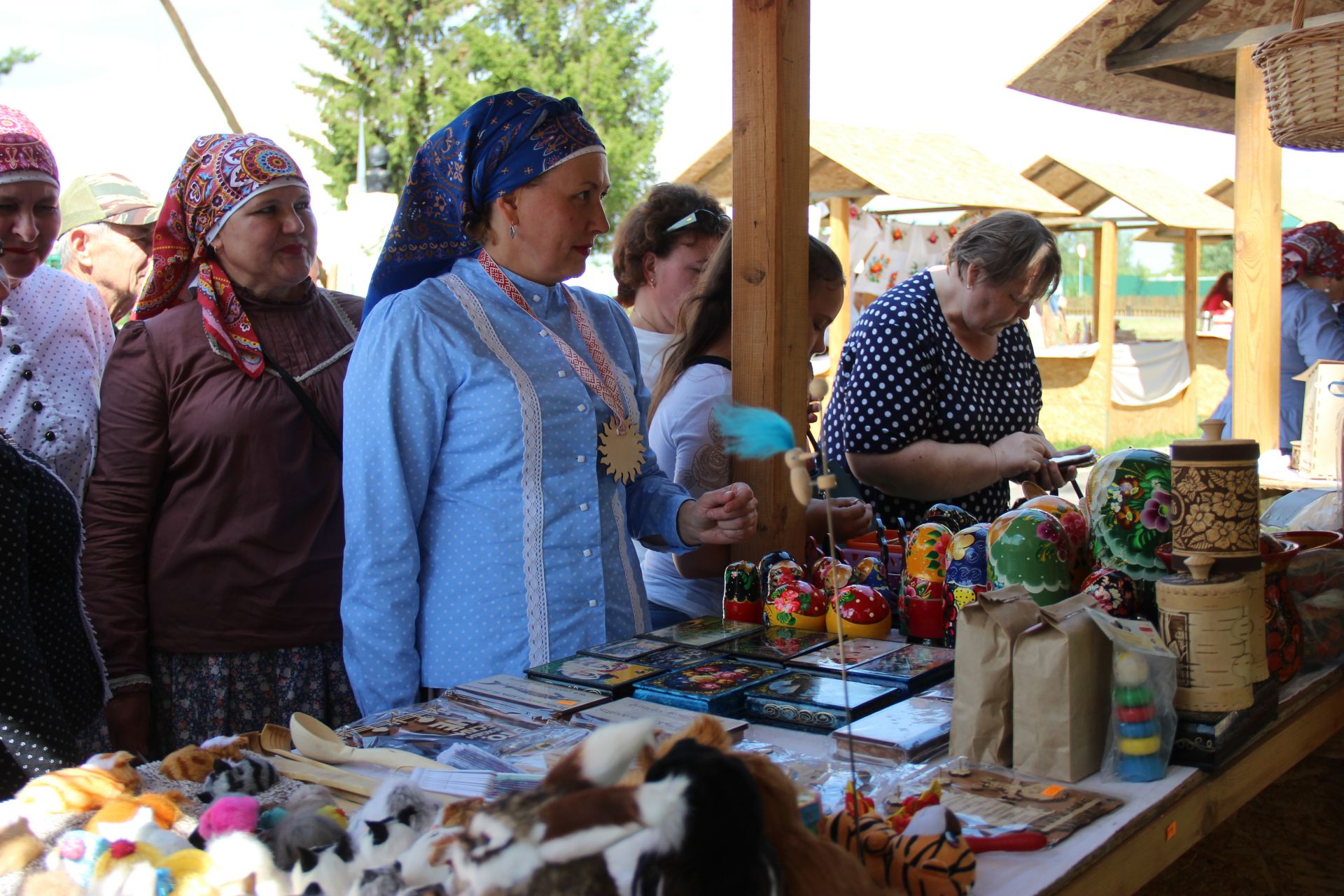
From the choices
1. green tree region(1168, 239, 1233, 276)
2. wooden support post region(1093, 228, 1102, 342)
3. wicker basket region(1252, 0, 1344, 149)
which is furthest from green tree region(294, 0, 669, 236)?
green tree region(1168, 239, 1233, 276)

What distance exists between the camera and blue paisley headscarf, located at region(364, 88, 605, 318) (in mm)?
2016

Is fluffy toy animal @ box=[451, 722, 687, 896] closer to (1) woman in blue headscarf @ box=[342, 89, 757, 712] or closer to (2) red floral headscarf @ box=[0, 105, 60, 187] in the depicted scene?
(1) woman in blue headscarf @ box=[342, 89, 757, 712]

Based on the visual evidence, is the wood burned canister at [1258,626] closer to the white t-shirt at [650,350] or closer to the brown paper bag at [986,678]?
the brown paper bag at [986,678]

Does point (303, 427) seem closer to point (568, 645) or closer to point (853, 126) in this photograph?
point (568, 645)

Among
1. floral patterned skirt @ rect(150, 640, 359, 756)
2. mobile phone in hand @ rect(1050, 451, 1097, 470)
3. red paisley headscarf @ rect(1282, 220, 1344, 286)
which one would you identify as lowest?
floral patterned skirt @ rect(150, 640, 359, 756)

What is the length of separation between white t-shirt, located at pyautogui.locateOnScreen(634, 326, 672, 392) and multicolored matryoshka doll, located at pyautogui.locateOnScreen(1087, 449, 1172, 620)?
1.49 metres

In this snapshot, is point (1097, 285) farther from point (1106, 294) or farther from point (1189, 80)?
point (1189, 80)

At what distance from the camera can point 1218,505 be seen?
1.54 meters

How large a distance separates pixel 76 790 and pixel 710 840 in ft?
2.44

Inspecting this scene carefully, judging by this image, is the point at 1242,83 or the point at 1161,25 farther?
the point at 1161,25

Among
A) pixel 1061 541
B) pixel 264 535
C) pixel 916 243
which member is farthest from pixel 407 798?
pixel 916 243

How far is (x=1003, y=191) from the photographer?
10023 millimetres

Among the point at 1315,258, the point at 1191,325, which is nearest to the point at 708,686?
the point at 1315,258

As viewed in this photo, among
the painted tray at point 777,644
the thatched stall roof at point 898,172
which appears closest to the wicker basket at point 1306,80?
the painted tray at point 777,644
